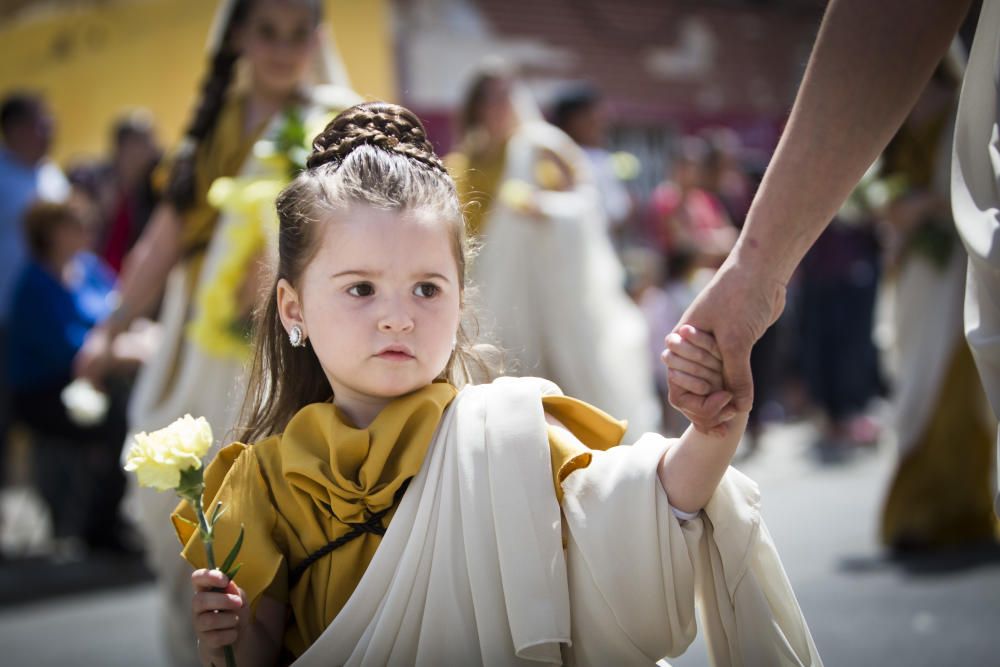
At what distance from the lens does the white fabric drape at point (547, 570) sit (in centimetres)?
201

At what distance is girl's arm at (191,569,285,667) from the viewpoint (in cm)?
202

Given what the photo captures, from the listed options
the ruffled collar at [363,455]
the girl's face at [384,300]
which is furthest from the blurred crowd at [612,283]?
the ruffled collar at [363,455]

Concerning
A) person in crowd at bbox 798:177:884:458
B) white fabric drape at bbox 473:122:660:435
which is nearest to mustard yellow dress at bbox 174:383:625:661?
white fabric drape at bbox 473:122:660:435

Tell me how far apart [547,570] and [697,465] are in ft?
0.98

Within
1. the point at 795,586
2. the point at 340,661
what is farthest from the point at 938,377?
the point at 340,661

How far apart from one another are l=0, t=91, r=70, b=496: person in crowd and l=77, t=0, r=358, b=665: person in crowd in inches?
167

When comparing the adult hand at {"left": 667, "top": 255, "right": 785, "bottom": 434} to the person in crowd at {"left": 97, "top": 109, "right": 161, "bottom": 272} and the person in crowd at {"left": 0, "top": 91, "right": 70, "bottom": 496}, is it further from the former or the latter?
the person in crowd at {"left": 0, "top": 91, "right": 70, "bottom": 496}

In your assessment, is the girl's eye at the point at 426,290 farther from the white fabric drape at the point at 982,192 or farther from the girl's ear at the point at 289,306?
the white fabric drape at the point at 982,192

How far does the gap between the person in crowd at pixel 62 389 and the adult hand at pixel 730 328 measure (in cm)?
549

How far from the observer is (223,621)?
203 cm

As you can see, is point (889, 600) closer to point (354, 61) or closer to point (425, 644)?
point (425, 644)

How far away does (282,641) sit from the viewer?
2.24 metres

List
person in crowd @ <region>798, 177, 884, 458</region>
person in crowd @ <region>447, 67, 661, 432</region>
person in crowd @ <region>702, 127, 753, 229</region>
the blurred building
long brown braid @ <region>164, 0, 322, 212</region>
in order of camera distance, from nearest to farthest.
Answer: long brown braid @ <region>164, 0, 322, 212</region> < person in crowd @ <region>447, 67, 661, 432</region> < person in crowd @ <region>702, 127, 753, 229</region> < person in crowd @ <region>798, 177, 884, 458</region> < the blurred building

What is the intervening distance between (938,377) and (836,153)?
412cm
